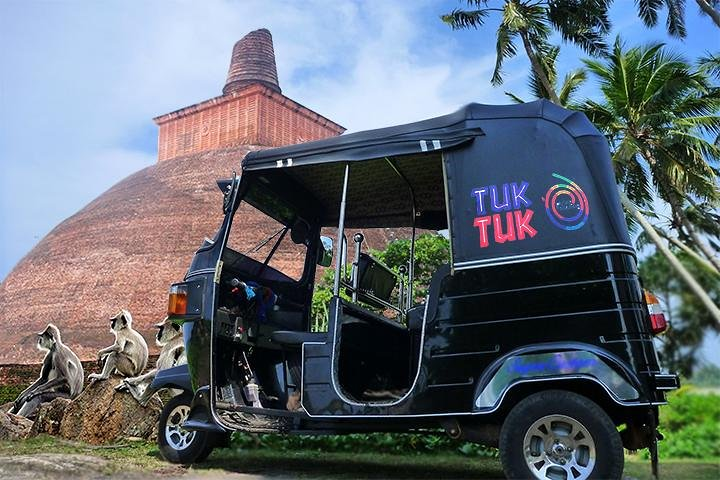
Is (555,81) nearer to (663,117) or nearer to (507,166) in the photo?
(663,117)

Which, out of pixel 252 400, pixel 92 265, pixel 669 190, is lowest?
pixel 252 400

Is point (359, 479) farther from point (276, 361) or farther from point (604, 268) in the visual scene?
point (604, 268)

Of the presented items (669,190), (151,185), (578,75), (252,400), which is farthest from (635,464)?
(151,185)

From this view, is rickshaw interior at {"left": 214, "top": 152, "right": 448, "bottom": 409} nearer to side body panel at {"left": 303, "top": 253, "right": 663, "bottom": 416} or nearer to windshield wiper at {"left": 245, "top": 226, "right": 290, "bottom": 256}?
windshield wiper at {"left": 245, "top": 226, "right": 290, "bottom": 256}

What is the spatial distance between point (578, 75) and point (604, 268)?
12675mm

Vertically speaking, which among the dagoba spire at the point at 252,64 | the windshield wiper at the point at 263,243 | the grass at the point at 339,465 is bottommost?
the grass at the point at 339,465

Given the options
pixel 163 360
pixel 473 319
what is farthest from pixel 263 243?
pixel 163 360

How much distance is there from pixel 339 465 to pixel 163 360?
19.9ft

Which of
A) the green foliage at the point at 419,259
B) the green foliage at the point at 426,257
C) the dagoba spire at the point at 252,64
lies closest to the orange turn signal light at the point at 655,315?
the green foliage at the point at 419,259

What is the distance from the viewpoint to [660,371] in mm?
4094

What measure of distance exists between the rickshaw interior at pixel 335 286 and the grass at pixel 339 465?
2.02 ft

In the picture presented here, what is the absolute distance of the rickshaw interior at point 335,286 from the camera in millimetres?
5496

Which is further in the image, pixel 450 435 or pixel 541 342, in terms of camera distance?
pixel 450 435

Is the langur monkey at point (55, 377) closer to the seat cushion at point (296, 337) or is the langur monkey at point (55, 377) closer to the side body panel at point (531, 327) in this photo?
the seat cushion at point (296, 337)
